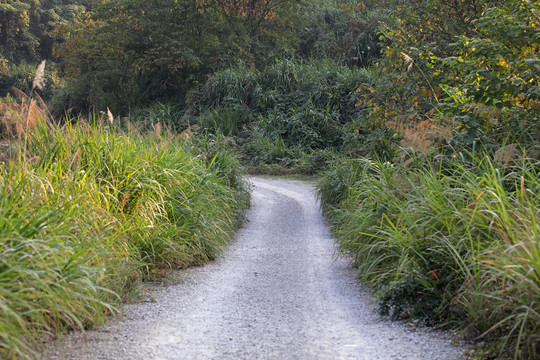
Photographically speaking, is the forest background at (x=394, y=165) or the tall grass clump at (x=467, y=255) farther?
the forest background at (x=394, y=165)

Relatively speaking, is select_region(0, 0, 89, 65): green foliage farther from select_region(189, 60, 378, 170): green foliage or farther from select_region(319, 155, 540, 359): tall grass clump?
select_region(319, 155, 540, 359): tall grass clump

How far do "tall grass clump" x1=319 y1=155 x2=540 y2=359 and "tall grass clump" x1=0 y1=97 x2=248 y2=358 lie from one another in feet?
8.41

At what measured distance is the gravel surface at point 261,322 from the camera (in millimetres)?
4086

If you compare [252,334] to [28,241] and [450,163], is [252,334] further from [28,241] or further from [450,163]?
[450,163]

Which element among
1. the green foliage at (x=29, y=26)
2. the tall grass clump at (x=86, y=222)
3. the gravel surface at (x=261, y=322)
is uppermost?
the green foliage at (x=29, y=26)

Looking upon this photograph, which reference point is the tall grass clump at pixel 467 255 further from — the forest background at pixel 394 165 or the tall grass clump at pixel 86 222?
the tall grass clump at pixel 86 222

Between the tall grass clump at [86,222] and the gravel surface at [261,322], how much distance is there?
0.93 ft

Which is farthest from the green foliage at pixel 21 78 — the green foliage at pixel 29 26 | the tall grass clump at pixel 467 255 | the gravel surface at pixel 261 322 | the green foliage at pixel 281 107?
the tall grass clump at pixel 467 255

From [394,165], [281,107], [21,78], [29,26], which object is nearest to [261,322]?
[394,165]

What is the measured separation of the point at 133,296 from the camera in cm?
550

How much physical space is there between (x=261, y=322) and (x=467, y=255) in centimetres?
203

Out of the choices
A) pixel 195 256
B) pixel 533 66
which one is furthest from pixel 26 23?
pixel 533 66

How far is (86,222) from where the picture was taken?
16.8ft

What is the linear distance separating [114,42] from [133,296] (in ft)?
80.8
